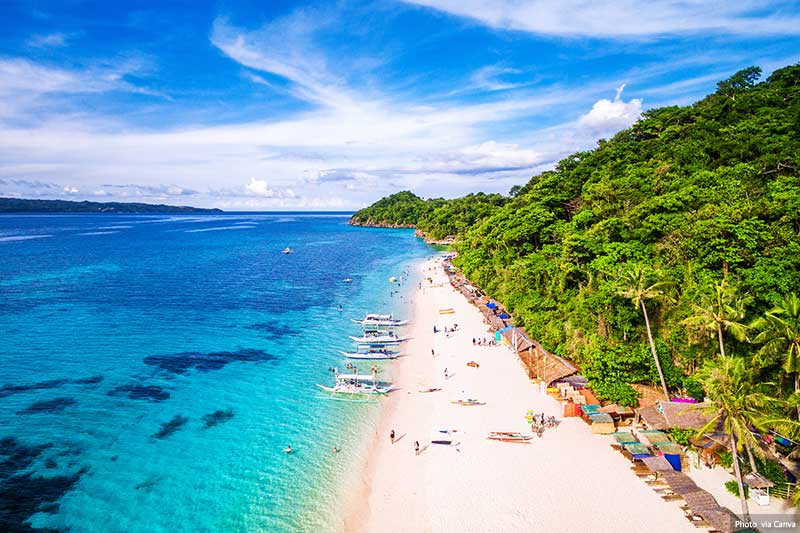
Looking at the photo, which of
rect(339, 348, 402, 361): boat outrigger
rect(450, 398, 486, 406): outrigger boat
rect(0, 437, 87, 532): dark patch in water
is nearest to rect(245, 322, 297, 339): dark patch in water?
rect(339, 348, 402, 361): boat outrigger

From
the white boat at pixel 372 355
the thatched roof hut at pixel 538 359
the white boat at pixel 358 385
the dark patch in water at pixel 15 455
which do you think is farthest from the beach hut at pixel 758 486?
the dark patch in water at pixel 15 455

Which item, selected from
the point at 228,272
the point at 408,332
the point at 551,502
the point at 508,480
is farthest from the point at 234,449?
the point at 228,272

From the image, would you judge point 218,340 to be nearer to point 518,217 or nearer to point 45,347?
point 45,347

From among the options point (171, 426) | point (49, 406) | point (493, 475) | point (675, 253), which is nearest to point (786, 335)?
point (675, 253)

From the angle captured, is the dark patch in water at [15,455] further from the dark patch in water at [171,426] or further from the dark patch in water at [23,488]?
the dark patch in water at [171,426]

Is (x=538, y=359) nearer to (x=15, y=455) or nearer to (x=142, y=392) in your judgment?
(x=142, y=392)

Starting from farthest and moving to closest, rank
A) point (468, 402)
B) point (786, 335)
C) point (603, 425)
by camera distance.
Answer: point (468, 402) < point (603, 425) < point (786, 335)
